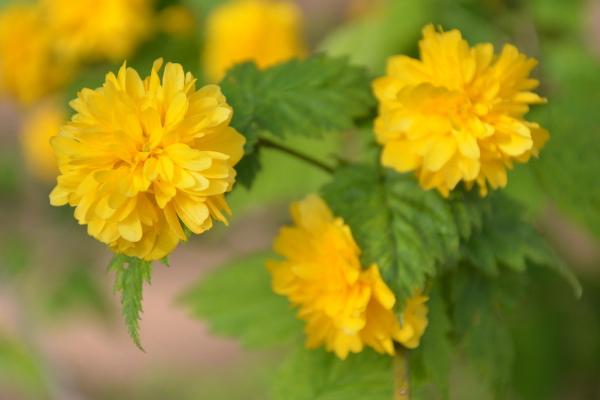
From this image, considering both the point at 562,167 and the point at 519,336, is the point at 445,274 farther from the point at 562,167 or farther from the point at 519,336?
the point at 519,336

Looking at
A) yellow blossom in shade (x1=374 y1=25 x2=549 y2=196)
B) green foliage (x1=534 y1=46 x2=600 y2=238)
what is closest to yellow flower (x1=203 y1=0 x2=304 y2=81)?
green foliage (x1=534 y1=46 x2=600 y2=238)

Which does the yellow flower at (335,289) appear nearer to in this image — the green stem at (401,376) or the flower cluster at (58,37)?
the green stem at (401,376)

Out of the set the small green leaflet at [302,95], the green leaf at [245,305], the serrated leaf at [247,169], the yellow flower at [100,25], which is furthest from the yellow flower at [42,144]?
the serrated leaf at [247,169]

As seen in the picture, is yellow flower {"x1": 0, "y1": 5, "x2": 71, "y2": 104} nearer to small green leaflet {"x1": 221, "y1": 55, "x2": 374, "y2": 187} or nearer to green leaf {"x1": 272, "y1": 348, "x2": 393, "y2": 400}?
small green leaflet {"x1": 221, "y1": 55, "x2": 374, "y2": 187}

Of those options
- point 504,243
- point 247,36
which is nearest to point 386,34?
point 247,36

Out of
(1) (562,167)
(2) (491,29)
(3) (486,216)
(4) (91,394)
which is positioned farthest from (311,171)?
(4) (91,394)
